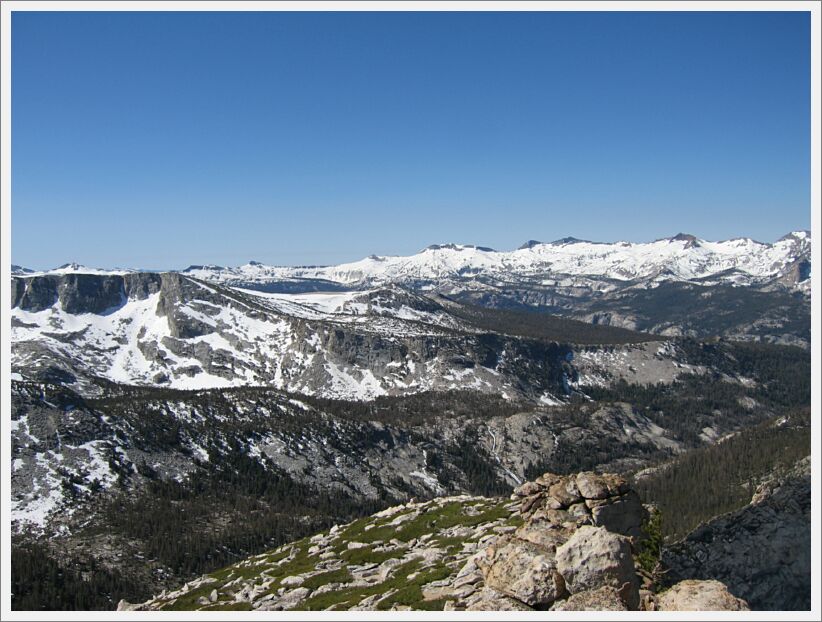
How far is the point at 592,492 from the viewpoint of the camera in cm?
5434

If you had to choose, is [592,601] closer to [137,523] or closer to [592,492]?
[592,492]

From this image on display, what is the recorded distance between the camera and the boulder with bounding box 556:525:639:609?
34.7 m

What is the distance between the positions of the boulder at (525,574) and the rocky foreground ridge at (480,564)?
6 cm

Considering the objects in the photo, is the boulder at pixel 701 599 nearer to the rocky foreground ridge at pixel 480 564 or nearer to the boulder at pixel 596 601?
the rocky foreground ridge at pixel 480 564

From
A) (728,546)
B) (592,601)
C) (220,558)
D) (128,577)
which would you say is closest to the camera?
(592,601)

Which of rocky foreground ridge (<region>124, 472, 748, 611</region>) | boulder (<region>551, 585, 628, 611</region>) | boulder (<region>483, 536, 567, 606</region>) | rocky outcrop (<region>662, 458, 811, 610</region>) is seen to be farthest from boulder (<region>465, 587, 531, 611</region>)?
rocky outcrop (<region>662, 458, 811, 610</region>)

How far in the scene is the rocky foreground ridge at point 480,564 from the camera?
1367 inches

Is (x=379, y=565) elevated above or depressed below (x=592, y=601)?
below

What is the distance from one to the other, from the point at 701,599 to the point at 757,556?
96.2 m

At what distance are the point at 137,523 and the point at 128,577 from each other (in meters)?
29.1

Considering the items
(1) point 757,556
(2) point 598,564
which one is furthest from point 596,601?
(1) point 757,556

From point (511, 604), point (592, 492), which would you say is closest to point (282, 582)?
point (592, 492)

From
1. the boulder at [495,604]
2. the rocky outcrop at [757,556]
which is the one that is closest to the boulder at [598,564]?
the boulder at [495,604]

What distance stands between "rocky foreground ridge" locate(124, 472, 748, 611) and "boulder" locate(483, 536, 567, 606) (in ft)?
0.21
